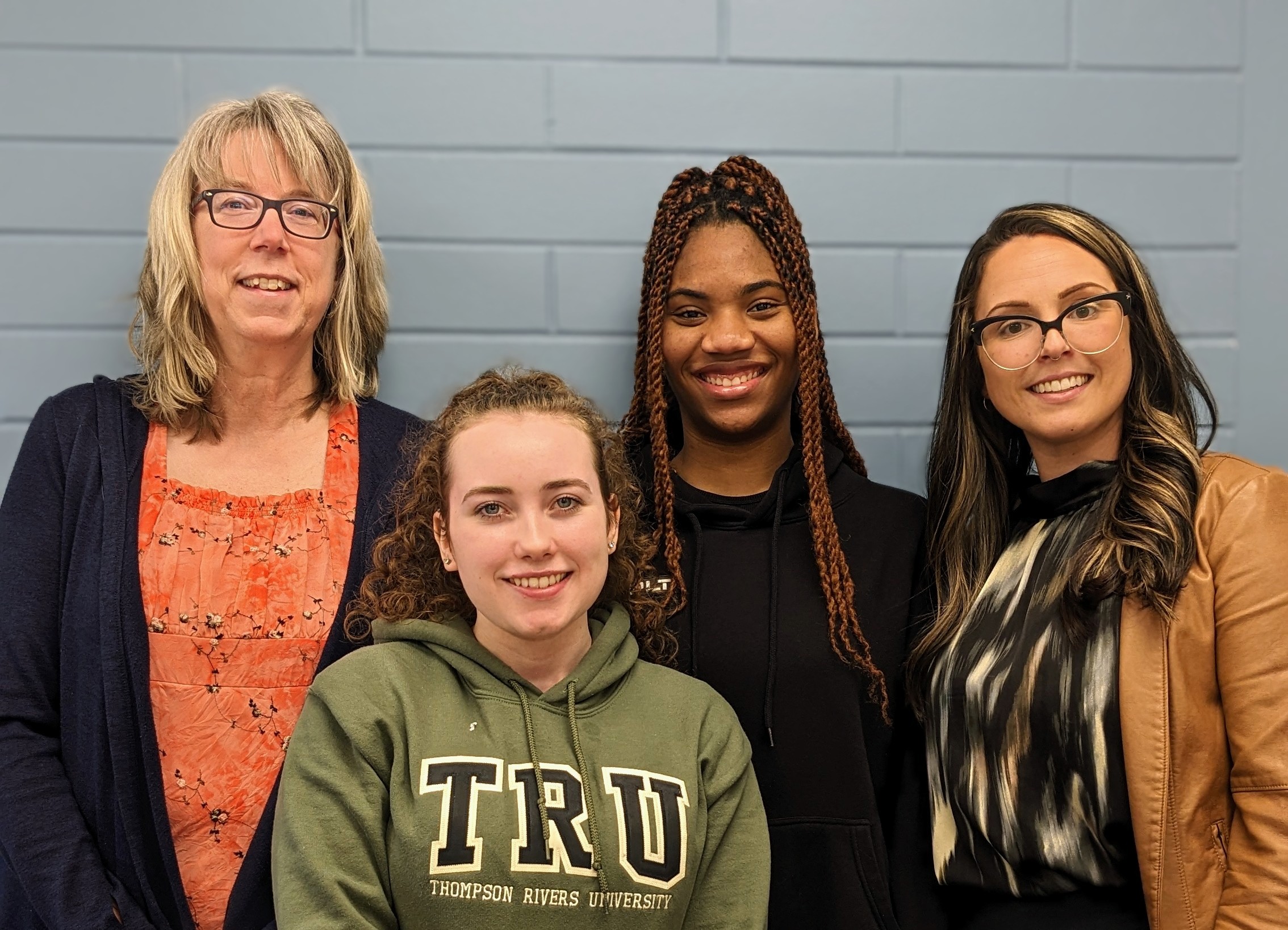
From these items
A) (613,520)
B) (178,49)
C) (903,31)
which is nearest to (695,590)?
(613,520)

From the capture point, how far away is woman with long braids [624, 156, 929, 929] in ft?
6.50

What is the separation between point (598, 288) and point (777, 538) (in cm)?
71

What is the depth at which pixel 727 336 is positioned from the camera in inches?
81.2

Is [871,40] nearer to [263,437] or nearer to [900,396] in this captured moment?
[900,396]

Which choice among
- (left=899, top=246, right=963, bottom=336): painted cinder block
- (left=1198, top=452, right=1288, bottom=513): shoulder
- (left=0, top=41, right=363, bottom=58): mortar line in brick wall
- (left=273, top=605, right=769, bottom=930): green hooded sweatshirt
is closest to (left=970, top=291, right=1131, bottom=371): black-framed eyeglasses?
(left=1198, top=452, right=1288, bottom=513): shoulder

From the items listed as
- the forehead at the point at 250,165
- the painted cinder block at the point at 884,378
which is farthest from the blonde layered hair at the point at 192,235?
the painted cinder block at the point at 884,378

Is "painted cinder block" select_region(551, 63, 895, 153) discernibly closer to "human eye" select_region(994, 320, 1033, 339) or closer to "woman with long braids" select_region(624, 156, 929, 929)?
"woman with long braids" select_region(624, 156, 929, 929)

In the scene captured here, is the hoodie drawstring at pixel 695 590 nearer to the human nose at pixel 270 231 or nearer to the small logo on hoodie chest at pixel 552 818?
the small logo on hoodie chest at pixel 552 818

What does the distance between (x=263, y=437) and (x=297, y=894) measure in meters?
0.81

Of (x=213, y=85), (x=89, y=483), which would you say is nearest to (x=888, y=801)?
(x=89, y=483)

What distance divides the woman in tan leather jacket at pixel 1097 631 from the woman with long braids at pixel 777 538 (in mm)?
115

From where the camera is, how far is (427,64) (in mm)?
2398

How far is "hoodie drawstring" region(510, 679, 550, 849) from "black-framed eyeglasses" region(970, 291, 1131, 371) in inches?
37.5

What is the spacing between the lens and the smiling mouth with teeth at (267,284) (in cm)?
199
